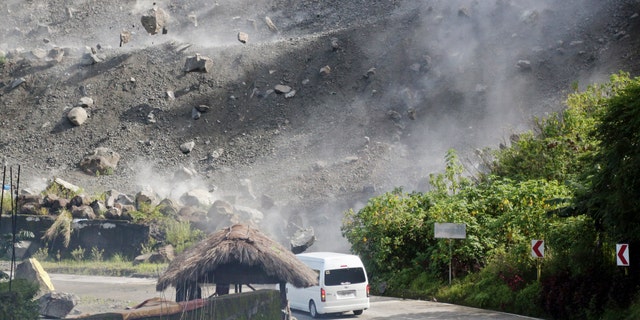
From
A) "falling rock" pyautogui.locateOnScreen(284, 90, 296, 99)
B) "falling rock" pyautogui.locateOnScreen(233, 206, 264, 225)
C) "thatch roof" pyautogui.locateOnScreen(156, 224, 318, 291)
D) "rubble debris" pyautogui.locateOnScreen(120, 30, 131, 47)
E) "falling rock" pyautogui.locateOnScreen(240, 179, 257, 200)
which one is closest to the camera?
"thatch roof" pyautogui.locateOnScreen(156, 224, 318, 291)

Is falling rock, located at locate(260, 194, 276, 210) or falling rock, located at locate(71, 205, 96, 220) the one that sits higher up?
falling rock, located at locate(260, 194, 276, 210)

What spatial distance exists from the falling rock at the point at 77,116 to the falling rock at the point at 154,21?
13.3m

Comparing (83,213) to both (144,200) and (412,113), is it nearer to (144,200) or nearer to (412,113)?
(144,200)

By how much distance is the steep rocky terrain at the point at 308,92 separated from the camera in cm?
5462

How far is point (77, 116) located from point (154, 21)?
1483 centimetres

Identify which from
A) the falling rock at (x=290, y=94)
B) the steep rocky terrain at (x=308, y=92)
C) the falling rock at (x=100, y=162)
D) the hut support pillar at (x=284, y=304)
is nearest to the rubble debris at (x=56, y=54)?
the steep rocky terrain at (x=308, y=92)

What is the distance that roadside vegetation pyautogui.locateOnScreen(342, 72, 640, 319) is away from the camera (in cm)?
2136

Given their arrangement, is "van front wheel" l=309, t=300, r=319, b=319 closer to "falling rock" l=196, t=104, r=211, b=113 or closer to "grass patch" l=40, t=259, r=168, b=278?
"grass patch" l=40, t=259, r=168, b=278

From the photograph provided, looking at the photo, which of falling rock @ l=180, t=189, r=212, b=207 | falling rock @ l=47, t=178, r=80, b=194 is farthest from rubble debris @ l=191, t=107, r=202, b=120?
falling rock @ l=180, t=189, r=212, b=207

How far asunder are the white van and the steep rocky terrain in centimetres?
2000

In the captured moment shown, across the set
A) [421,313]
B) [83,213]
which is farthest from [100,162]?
[421,313]

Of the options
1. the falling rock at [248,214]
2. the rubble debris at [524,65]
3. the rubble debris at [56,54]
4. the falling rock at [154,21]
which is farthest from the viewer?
the falling rock at [154,21]

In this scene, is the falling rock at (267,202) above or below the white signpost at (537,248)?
above

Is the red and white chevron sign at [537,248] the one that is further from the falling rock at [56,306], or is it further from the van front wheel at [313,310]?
the falling rock at [56,306]
